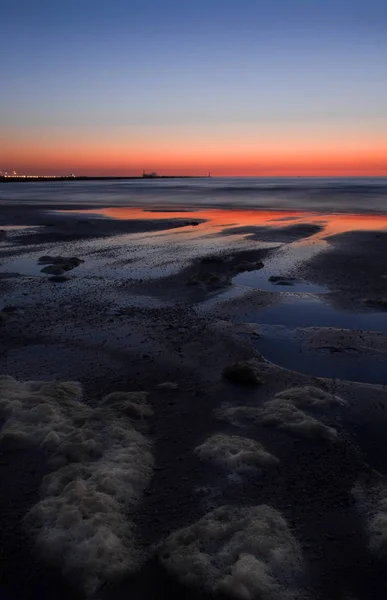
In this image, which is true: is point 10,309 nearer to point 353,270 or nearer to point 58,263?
point 58,263

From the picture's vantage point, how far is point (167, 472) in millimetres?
3590

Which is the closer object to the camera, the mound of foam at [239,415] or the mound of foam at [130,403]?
the mound of foam at [239,415]

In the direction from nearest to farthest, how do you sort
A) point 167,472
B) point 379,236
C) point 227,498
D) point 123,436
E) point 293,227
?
point 227,498 < point 167,472 < point 123,436 < point 379,236 < point 293,227

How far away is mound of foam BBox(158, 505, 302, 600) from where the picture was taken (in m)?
2.55

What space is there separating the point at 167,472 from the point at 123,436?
23.8 inches

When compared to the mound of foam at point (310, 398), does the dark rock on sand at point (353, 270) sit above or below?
above

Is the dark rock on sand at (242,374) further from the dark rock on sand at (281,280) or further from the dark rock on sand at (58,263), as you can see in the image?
the dark rock on sand at (58,263)

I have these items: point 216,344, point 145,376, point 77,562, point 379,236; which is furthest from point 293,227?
point 77,562

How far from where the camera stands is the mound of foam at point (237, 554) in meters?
2.55

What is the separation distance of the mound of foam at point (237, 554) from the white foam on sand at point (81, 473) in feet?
1.00

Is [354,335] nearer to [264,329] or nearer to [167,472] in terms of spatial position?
[264,329]

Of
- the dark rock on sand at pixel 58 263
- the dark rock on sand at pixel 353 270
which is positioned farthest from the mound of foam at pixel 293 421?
the dark rock on sand at pixel 58 263

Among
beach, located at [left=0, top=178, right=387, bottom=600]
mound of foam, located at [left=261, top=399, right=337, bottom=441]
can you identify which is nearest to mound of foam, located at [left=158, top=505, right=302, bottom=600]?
beach, located at [left=0, top=178, right=387, bottom=600]

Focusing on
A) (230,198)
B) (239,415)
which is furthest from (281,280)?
(230,198)
